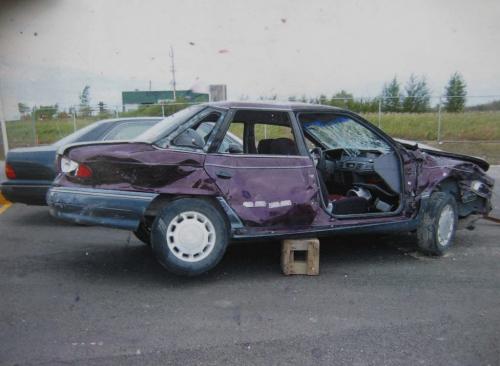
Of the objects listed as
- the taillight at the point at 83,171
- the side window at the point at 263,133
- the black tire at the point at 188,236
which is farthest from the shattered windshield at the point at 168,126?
the black tire at the point at 188,236

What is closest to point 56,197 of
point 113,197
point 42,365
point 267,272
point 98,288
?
point 113,197

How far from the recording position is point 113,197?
3.87 m

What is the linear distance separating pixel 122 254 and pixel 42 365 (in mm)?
2221

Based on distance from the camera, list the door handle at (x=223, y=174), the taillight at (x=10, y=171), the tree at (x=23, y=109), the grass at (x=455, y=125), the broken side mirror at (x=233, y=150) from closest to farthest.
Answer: the door handle at (x=223, y=174) < the broken side mirror at (x=233, y=150) < the taillight at (x=10, y=171) < the tree at (x=23, y=109) < the grass at (x=455, y=125)

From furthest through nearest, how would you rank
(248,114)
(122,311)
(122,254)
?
(122,254)
(248,114)
(122,311)

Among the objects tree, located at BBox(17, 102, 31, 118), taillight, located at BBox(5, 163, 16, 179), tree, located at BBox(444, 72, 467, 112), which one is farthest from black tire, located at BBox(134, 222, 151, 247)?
tree, located at BBox(444, 72, 467, 112)

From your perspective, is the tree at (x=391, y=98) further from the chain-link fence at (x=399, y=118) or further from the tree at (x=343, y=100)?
the tree at (x=343, y=100)

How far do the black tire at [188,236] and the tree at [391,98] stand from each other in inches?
545

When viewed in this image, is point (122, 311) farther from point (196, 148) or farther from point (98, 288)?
point (196, 148)

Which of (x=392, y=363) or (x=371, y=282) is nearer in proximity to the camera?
(x=392, y=363)

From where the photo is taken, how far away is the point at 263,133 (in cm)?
490

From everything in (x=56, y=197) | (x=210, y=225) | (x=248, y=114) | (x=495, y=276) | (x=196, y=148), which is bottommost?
(x=495, y=276)

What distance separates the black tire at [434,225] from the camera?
480cm

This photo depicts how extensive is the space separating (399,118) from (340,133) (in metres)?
13.3
